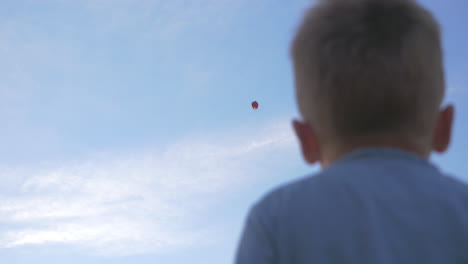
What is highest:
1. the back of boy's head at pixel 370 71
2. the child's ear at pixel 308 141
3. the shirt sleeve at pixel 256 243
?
the back of boy's head at pixel 370 71

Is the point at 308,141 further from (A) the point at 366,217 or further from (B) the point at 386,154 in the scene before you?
(A) the point at 366,217

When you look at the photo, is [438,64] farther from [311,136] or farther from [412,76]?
[311,136]

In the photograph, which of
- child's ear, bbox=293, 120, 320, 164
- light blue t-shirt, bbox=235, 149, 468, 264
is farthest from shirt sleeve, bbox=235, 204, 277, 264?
child's ear, bbox=293, 120, 320, 164

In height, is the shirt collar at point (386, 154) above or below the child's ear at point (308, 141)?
below

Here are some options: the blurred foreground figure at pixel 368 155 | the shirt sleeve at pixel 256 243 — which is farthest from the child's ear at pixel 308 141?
the shirt sleeve at pixel 256 243

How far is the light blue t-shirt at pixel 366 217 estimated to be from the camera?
2041 mm

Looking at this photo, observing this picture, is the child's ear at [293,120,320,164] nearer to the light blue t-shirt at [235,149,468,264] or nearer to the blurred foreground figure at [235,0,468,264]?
the blurred foreground figure at [235,0,468,264]

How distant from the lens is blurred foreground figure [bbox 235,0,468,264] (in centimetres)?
207

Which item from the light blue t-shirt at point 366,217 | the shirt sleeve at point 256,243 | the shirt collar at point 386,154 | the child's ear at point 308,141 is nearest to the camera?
the light blue t-shirt at point 366,217

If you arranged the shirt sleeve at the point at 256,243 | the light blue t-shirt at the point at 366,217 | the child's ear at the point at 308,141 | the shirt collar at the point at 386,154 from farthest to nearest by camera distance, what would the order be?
the child's ear at the point at 308,141 → the shirt collar at the point at 386,154 → the shirt sleeve at the point at 256,243 → the light blue t-shirt at the point at 366,217

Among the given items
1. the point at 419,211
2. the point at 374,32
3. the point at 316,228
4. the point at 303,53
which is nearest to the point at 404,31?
the point at 374,32

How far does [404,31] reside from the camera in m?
2.36

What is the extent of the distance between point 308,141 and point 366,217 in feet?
2.17

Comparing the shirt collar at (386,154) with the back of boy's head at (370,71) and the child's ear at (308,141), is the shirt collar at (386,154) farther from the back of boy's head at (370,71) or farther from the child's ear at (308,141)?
the child's ear at (308,141)
